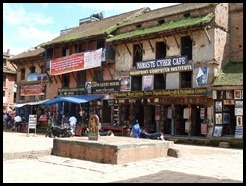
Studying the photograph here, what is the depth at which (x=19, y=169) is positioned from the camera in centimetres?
1028

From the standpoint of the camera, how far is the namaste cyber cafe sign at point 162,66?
24281 mm

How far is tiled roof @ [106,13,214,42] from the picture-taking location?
22.8m

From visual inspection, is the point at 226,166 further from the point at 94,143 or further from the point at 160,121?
the point at 160,121

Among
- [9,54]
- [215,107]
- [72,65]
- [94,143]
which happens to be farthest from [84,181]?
[9,54]

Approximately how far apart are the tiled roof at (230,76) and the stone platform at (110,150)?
29.6ft

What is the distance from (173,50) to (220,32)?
11.1 feet

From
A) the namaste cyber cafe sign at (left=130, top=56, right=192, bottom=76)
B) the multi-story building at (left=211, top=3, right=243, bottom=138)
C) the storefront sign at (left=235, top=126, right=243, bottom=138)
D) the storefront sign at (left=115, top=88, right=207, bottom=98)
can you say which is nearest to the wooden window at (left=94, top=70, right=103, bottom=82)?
the storefront sign at (left=115, top=88, right=207, bottom=98)

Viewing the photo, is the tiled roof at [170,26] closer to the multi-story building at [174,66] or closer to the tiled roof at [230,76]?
the multi-story building at [174,66]

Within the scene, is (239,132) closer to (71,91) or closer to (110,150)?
(110,150)

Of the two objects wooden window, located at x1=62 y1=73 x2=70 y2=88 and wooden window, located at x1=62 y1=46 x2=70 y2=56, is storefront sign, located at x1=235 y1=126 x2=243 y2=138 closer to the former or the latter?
wooden window, located at x1=62 y1=73 x2=70 y2=88

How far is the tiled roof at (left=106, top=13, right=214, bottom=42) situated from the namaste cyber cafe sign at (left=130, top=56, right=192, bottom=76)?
2031 millimetres

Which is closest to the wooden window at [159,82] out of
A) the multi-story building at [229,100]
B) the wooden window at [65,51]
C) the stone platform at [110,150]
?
the multi-story building at [229,100]

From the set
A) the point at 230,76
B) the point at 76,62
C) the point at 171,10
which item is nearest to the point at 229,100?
the point at 230,76

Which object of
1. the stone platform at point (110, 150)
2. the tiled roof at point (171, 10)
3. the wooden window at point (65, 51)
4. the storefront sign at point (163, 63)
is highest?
the tiled roof at point (171, 10)
